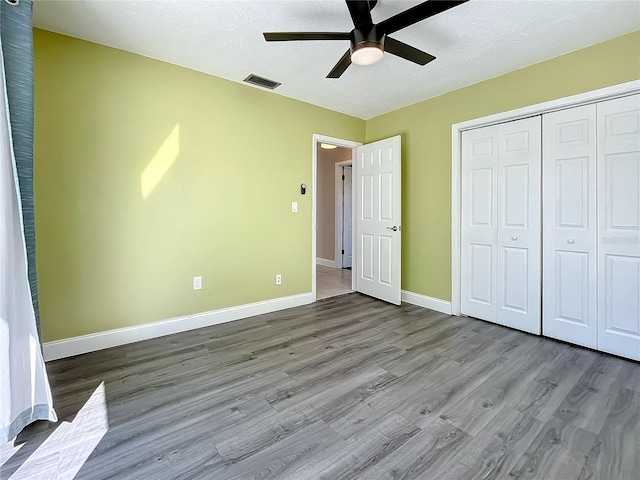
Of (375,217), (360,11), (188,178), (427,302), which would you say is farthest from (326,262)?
(360,11)

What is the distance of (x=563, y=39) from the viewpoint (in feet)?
7.75

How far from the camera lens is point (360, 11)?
1691 millimetres

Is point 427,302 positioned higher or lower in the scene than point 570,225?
lower

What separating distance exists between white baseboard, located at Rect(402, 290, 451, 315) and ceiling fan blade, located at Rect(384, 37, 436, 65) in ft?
8.31

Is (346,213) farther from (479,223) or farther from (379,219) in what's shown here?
(479,223)

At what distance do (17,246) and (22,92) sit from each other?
0.82 m

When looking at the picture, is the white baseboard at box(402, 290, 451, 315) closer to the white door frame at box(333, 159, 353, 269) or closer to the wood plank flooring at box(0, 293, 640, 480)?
the wood plank flooring at box(0, 293, 640, 480)

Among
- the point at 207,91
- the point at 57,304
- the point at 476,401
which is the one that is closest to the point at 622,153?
the point at 476,401

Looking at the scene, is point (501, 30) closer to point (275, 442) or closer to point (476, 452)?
point (476, 452)

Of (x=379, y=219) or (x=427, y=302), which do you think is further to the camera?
(x=379, y=219)

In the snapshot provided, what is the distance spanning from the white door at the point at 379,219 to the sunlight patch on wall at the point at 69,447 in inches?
120

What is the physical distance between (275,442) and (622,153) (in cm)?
317

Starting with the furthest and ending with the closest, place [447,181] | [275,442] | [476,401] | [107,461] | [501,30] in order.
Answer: [447,181] → [501,30] → [476,401] → [275,442] → [107,461]

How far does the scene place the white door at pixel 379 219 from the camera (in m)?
3.75
